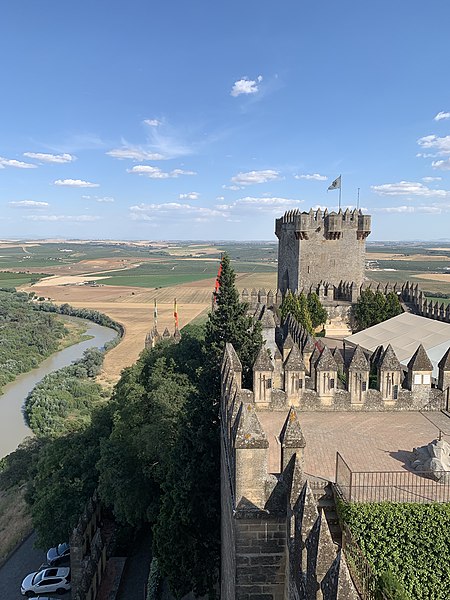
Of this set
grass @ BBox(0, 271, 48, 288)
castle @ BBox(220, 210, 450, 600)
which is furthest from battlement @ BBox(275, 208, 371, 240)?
grass @ BBox(0, 271, 48, 288)

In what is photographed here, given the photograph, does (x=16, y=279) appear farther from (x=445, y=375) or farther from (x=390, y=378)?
(x=445, y=375)

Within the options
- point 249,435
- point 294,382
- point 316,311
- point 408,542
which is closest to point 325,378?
point 294,382

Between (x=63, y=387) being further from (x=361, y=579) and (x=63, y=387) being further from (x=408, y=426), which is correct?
(x=361, y=579)

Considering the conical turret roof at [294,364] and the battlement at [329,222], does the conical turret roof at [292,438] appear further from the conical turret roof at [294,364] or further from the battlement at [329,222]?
the battlement at [329,222]

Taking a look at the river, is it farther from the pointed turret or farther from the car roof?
the pointed turret

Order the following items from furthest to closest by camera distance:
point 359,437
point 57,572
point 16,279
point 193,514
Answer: point 16,279
point 57,572
point 193,514
point 359,437
